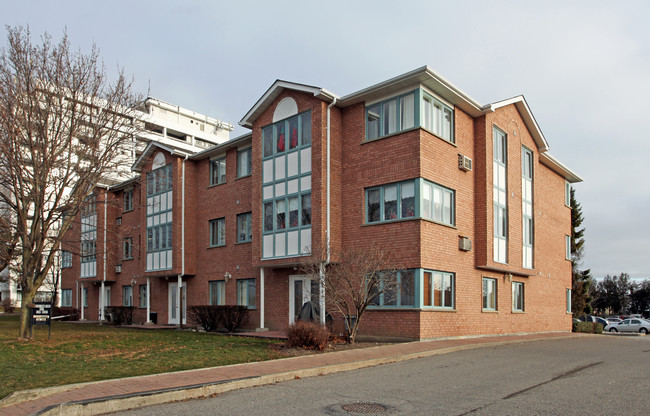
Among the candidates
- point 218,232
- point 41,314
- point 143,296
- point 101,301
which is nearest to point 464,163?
point 218,232

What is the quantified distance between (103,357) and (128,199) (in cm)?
2273

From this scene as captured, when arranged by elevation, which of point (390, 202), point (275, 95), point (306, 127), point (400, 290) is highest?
point (275, 95)

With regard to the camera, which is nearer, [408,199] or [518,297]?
[408,199]

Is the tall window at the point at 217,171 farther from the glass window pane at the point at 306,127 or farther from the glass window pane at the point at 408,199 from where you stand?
the glass window pane at the point at 408,199

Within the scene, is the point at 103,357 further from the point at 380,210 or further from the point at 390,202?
the point at 390,202

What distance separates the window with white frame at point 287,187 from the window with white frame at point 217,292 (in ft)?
16.5

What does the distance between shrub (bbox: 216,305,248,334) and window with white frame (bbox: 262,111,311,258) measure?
260 centimetres

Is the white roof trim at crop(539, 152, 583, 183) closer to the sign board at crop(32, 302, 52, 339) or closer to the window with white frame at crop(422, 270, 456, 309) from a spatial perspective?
the window with white frame at crop(422, 270, 456, 309)

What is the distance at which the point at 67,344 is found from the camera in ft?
55.9

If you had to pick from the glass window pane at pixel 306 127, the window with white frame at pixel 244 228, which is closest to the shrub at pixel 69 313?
the window with white frame at pixel 244 228

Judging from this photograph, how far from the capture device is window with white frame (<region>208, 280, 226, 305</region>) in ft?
87.5

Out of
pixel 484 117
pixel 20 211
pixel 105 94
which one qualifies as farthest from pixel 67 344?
pixel 484 117

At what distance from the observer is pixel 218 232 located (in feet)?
89.9

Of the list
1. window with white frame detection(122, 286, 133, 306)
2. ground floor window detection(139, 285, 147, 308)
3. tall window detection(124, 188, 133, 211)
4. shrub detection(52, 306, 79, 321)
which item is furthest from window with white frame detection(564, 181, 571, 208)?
shrub detection(52, 306, 79, 321)
